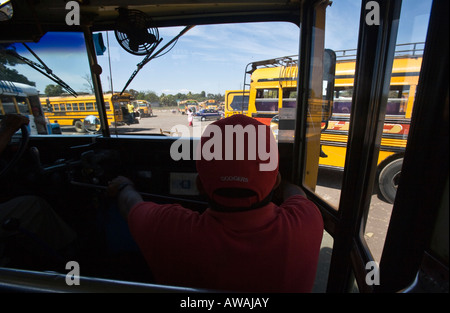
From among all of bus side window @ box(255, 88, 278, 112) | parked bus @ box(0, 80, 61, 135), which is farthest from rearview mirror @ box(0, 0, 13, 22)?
bus side window @ box(255, 88, 278, 112)

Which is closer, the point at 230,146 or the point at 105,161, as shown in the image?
the point at 230,146

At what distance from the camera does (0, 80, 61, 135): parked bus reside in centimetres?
269

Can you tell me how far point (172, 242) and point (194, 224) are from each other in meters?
0.10

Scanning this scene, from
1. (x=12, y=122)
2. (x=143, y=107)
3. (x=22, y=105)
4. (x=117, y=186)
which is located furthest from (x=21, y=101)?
(x=117, y=186)

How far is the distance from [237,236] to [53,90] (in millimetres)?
2939

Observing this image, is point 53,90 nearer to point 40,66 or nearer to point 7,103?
point 40,66

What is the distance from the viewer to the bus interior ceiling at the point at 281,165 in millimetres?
526

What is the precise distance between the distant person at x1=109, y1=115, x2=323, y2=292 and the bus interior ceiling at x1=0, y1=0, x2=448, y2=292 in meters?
0.27

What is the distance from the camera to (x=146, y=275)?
178cm

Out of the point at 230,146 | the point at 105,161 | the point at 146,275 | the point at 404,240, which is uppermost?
the point at 230,146

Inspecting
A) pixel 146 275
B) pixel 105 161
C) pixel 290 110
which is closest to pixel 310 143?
pixel 290 110

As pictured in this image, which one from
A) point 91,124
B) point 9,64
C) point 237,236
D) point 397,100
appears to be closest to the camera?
point 237,236

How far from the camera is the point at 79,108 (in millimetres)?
2777
